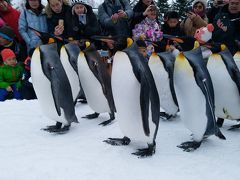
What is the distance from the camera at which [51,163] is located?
Answer: 2.37 meters

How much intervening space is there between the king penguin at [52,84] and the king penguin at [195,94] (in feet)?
3.21

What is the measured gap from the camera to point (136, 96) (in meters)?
2.45

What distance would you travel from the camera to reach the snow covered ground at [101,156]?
2.23m

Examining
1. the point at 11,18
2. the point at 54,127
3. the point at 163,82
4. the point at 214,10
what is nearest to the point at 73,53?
the point at 54,127

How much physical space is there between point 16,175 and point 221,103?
6.03 feet

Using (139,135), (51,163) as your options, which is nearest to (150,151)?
(139,135)

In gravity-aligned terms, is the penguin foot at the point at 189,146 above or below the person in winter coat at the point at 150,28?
below

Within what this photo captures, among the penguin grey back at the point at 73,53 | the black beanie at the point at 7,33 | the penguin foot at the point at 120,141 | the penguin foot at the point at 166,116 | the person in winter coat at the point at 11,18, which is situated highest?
the person in winter coat at the point at 11,18

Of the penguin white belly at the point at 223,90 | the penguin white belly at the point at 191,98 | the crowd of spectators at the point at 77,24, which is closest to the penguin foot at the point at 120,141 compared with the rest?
the penguin white belly at the point at 191,98

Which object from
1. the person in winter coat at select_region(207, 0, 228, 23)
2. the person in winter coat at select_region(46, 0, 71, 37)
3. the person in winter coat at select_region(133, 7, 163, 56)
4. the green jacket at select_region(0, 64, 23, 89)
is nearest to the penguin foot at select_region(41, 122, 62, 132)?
the person in winter coat at select_region(46, 0, 71, 37)

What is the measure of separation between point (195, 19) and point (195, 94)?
6.62ft

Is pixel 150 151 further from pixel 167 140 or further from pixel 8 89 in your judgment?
pixel 8 89

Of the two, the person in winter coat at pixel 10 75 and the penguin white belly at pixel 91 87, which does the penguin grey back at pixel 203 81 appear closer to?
the penguin white belly at pixel 91 87

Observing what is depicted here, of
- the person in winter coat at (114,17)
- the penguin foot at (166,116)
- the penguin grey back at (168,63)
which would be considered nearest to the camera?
the penguin grey back at (168,63)
